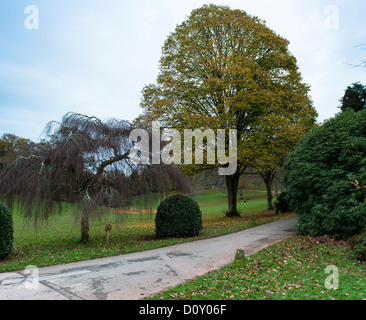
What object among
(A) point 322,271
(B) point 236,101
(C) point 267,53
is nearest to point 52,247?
(A) point 322,271

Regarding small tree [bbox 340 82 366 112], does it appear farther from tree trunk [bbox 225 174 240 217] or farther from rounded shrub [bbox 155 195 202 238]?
rounded shrub [bbox 155 195 202 238]

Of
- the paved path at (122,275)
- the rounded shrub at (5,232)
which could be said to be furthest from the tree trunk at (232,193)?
the rounded shrub at (5,232)

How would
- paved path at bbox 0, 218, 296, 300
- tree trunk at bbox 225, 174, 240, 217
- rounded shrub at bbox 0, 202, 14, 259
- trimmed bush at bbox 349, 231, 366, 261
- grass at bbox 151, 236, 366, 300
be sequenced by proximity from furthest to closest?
tree trunk at bbox 225, 174, 240, 217, rounded shrub at bbox 0, 202, 14, 259, trimmed bush at bbox 349, 231, 366, 261, paved path at bbox 0, 218, 296, 300, grass at bbox 151, 236, 366, 300

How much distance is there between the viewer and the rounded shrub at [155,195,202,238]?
40.6 feet

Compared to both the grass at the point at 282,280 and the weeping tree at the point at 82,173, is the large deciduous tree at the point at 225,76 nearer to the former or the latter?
the weeping tree at the point at 82,173

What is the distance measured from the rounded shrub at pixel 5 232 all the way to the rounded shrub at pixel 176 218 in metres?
5.65

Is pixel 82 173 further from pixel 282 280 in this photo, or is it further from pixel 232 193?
pixel 232 193

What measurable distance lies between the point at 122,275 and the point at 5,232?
4675 mm

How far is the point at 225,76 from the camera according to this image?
17.7m

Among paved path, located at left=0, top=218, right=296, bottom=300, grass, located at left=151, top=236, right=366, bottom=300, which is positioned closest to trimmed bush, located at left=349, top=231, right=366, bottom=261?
grass, located at left=151, top=236, right=366, bottom=300

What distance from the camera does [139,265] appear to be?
25.6 feet

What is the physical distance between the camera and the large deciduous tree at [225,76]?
58.5 ft

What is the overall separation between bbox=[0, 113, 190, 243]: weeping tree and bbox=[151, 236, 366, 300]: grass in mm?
4846

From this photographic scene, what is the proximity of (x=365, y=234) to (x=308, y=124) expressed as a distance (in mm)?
13525
